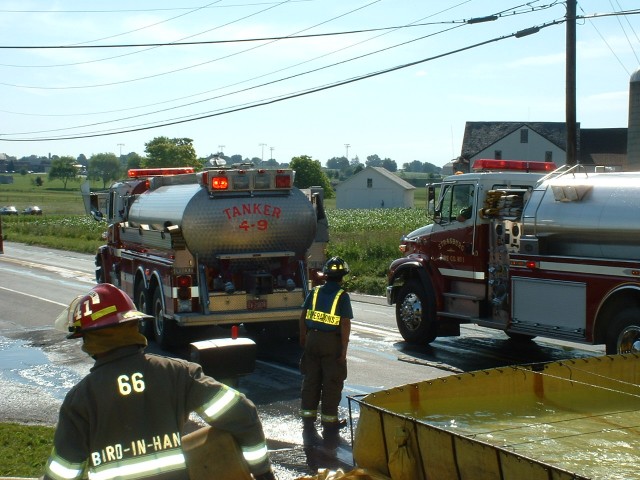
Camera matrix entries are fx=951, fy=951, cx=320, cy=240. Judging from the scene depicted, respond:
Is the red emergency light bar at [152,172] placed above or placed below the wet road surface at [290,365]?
above

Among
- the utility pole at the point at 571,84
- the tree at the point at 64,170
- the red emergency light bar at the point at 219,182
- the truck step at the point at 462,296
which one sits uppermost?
the tree at the point at 64,170

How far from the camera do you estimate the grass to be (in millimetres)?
7750

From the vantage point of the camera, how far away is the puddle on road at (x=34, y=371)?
39.7 feet

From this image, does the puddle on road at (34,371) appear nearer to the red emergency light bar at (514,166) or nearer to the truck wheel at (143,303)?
the truck wheel at (143,303)

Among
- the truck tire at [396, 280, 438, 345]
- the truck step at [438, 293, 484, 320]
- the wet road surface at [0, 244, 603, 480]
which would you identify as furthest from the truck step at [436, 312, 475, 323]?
the wet road surface at [0, 244, 603, 480]

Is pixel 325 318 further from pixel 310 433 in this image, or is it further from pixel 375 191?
pixel 375 191

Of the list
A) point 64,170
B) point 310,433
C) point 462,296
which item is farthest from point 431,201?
point 64,170

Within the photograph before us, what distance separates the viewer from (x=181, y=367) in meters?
3.88

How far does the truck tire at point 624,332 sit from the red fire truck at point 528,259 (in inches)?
0.5

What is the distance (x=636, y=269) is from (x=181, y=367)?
8430 mm

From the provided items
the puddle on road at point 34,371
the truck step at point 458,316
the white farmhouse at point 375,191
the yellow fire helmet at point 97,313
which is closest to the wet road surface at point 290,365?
the puddle on road at point 34,371

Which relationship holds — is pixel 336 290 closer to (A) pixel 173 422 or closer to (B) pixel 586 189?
(B) pixel 586 189

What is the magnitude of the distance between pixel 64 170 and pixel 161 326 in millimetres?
150283

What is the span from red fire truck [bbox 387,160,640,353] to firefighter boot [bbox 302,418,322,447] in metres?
4.09
